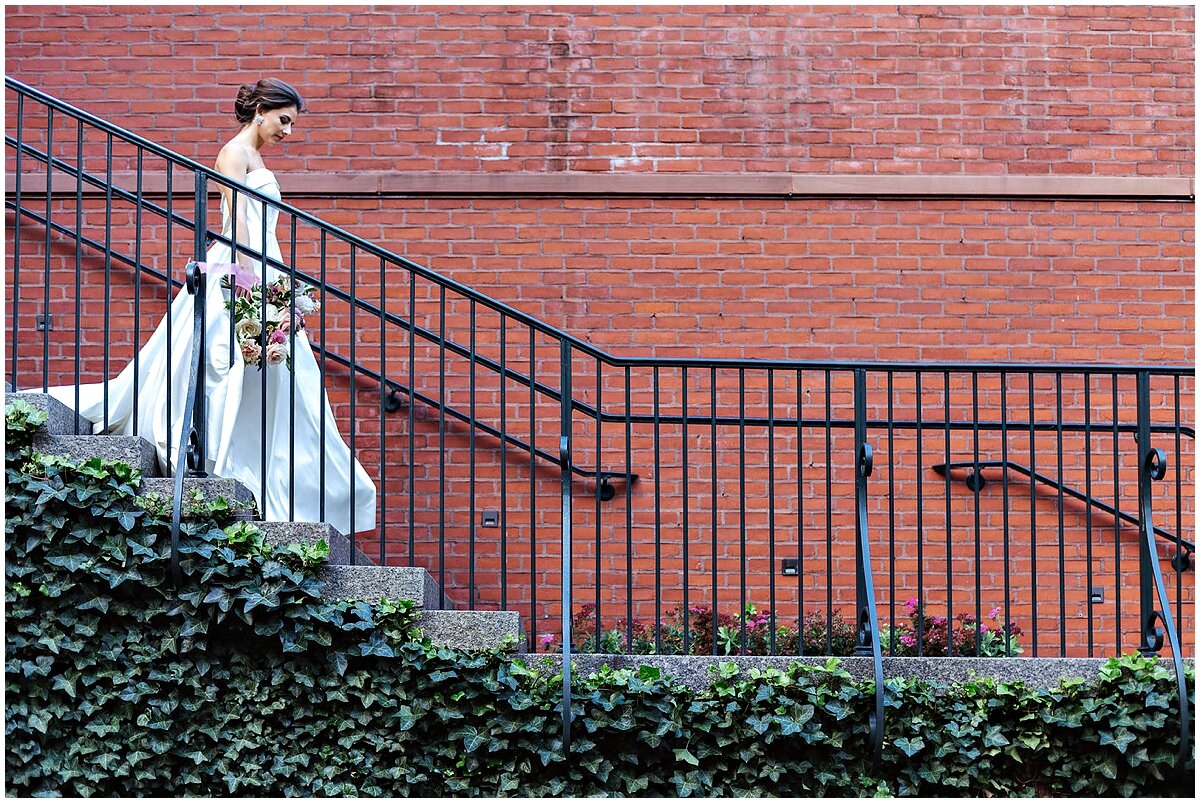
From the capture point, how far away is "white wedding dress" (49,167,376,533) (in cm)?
607

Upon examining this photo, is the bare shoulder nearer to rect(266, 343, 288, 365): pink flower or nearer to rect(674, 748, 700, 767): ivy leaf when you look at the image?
rect(266, 343, 288, 365): pink flower

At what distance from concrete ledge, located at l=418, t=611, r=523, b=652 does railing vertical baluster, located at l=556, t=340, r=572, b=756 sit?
0.81ft

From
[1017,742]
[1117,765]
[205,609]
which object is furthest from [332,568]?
[1117,765]

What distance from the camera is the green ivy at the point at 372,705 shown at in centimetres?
526

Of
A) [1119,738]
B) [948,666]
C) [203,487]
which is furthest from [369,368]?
[1119,738]

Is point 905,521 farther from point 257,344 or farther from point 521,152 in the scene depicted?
point 257,344

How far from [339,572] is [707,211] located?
9.78ft

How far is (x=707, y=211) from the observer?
7.56 metres

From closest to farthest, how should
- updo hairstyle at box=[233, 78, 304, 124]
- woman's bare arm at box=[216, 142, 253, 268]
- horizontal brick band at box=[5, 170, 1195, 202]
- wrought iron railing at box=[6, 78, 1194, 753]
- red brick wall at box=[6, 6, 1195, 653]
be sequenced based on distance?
woman's bare arm at box=[216, 142, 253, 268] < updo hairstyle at box=[233, 78, 304, 124] < wrought iron railing at box=[6, 78, 1194, 753] < red brick wall at box=[6, 6, 1195, 653] < horizontal brick band at box=[5, 170, 1195, 202]

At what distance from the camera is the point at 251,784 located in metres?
5.25

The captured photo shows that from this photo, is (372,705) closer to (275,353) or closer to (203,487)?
(203,487)

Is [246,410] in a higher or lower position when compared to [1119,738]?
higher

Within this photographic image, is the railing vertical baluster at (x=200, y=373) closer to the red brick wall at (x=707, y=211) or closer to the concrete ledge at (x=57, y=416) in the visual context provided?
the concrete ledge at (x=57, y=416)

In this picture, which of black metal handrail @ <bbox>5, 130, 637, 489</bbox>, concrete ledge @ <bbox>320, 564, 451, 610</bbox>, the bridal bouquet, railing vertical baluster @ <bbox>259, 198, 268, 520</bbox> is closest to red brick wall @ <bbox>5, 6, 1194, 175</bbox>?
black metal handrail @ <bbox>5, 130, 637, 489</bbox>
